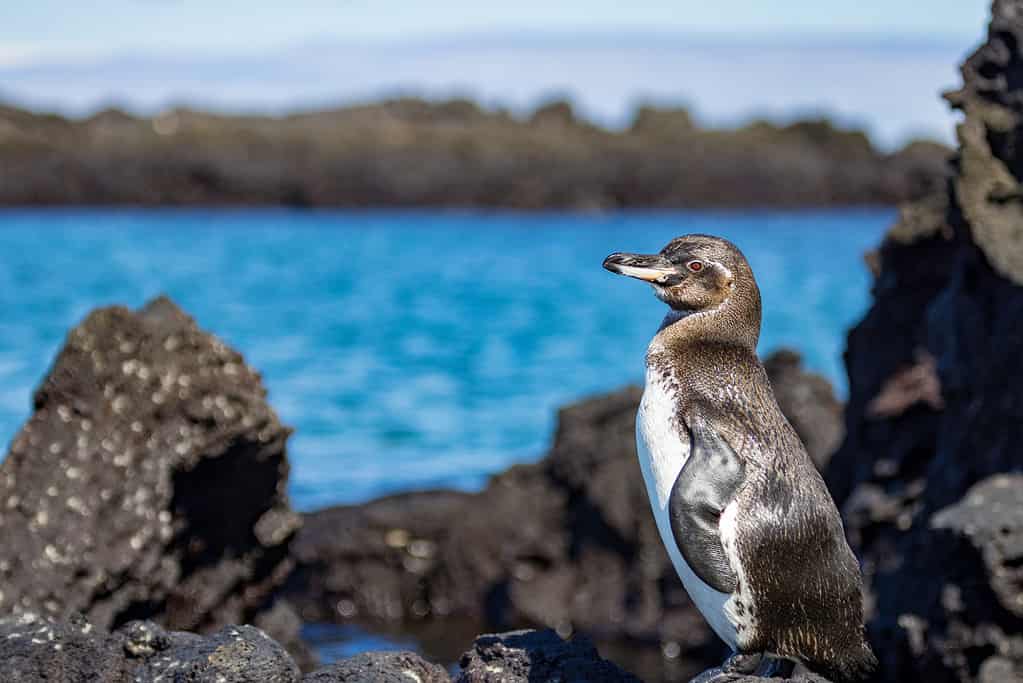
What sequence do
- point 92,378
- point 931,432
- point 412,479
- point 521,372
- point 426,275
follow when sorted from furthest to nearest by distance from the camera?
point 426,275
point 521,372
point 412,479
point 931,432
point 92,378

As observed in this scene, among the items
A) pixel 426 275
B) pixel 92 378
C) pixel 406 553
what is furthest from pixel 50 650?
pixel 426 275

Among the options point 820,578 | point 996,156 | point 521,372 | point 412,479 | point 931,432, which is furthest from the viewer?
point 521,372

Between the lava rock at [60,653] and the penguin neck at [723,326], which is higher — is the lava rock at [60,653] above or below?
below

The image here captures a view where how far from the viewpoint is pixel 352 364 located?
2614 cm

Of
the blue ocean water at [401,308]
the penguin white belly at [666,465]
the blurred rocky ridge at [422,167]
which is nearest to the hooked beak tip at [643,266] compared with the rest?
the penguin white belly at [666,465]

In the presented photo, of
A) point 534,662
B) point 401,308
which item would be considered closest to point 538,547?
point 534,662

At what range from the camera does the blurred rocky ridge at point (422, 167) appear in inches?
2916

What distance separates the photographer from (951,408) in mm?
8008

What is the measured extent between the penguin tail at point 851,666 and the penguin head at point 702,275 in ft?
3.74

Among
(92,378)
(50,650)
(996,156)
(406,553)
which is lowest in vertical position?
(406,553)

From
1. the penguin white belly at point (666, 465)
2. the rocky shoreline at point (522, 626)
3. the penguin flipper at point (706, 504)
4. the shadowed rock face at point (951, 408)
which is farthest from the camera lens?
the shadowed rock face at point (951, 408)

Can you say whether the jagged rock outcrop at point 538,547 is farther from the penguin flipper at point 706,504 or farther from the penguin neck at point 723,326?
the penguin flipper at point 706,504

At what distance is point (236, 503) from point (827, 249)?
53083mm

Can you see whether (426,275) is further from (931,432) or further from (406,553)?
(931,432)
